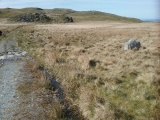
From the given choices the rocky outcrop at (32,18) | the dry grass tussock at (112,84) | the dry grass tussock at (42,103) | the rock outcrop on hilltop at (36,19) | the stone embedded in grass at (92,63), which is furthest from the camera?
the rock outcrop on hilltop at (36,19)

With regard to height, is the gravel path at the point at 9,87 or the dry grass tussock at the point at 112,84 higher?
the dry grass tussock at the point at 112,84

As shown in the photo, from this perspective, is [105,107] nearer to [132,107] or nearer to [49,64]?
[132,107]


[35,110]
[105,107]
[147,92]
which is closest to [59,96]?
[35,110]

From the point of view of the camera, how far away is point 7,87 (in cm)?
1453

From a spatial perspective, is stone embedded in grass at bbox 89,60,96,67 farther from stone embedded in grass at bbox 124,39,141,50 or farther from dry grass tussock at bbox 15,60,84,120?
stone embedded in grass at bbox 124,39,141,50

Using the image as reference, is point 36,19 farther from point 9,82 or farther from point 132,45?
point 9,82

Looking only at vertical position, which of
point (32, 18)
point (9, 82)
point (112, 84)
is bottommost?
point (32, 18)

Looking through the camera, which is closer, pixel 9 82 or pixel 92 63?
pixel 9 82

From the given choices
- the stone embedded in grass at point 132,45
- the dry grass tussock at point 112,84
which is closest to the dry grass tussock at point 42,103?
the dry grass tussock at point 112,84

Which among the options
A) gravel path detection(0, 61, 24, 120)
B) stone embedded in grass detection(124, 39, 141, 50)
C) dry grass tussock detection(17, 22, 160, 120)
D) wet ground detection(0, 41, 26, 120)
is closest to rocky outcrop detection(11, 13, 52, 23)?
stone embedded in grass detection(124, 39, 141, 50)

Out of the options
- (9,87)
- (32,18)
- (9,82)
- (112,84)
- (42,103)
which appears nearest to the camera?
(42,103)

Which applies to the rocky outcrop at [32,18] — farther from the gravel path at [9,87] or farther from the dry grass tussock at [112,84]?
the dry grass tussock at [112,84]

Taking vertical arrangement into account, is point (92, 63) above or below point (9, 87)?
above

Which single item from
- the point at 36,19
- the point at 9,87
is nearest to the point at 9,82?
the point at 9,87
